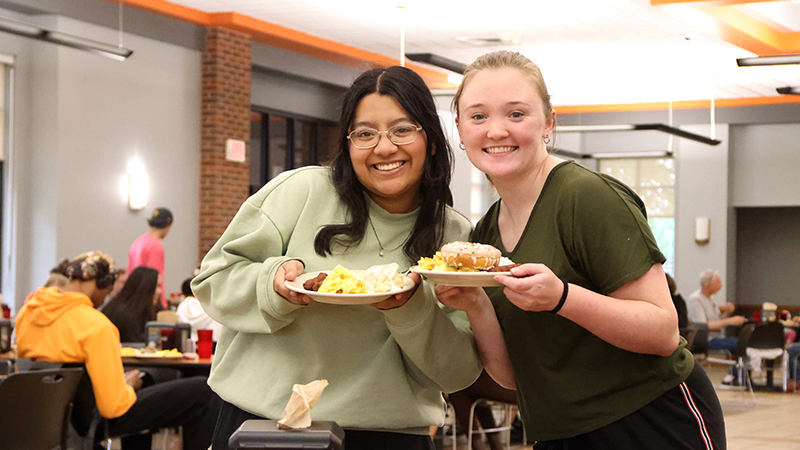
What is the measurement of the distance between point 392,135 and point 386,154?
51mm

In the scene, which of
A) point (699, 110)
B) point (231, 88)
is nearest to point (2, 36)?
point (231, 88)

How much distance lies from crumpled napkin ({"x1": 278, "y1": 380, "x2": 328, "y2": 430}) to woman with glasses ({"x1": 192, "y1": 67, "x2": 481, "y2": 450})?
0.18 metres

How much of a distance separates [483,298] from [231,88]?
924 cm

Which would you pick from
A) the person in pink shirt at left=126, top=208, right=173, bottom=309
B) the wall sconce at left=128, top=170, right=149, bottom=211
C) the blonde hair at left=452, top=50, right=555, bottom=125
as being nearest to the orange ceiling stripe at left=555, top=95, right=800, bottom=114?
the wall sconce at left=128, top=170, right=149, bottom=211

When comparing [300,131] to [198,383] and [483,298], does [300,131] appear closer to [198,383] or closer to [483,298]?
[198,383]

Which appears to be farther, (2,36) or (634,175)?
(634,175)

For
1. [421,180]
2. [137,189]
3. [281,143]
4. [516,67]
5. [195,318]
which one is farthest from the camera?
[281,143]

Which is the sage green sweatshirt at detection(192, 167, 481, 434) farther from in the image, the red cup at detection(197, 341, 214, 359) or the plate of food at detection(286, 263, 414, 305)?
the red cup at detection(197, 341, 214, 359)

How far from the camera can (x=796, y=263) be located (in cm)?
1698

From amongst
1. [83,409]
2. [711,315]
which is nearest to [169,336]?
[83,409]

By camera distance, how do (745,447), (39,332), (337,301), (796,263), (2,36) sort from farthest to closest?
(796,263) → (2,36) → (745,447) → (39,332) → (337,301)

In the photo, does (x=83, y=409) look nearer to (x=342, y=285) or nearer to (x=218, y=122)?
(x=342, y=285)

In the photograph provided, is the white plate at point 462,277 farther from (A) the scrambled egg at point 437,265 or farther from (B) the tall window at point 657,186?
(B) the tall window at point 657,186

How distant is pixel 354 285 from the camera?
1.89 meters
